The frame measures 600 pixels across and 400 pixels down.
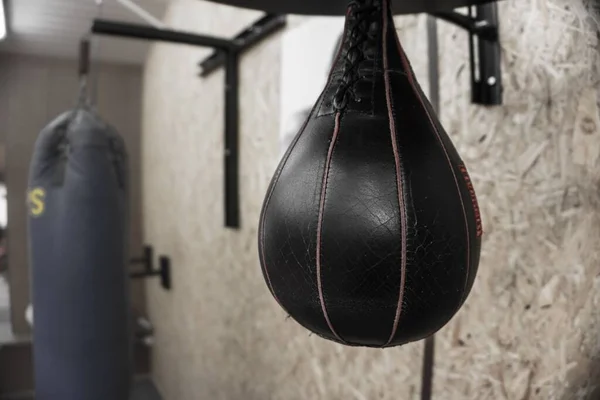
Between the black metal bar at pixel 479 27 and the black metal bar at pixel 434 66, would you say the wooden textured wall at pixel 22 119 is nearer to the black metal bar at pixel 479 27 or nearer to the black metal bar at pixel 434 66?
the black metal bar at pixel 434 66

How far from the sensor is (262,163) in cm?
174

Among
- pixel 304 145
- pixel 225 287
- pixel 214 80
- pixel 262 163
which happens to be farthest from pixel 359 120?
pixel 214 80

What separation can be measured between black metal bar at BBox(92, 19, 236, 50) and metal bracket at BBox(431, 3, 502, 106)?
3.08 ft

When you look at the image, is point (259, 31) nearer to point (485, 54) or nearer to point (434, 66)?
point (434, 66)

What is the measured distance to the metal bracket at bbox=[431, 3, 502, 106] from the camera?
915 mm

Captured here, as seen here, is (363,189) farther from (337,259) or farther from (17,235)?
(17,235)

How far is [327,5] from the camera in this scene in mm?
846

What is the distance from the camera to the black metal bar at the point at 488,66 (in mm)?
917

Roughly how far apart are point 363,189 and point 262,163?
48.9 inches

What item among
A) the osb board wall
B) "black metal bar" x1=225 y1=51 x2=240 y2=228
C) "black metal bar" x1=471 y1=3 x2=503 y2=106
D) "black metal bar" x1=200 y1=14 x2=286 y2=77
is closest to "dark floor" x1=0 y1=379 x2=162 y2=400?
"black metal bar" x1=225 y1=51 x2=240 y2=228

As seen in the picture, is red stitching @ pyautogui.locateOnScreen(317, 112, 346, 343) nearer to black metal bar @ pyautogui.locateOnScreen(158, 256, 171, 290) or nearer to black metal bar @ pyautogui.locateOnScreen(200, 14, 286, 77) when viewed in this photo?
black metal bar @ pyautogui.locateOnScreen(200, 14, 286, 77)

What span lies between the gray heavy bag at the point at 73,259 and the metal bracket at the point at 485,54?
1328mm

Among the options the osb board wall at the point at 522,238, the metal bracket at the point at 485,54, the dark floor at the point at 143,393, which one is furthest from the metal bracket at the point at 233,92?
Result: the dark floor at the point at 143,393

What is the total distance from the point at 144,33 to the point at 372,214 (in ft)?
4.03
